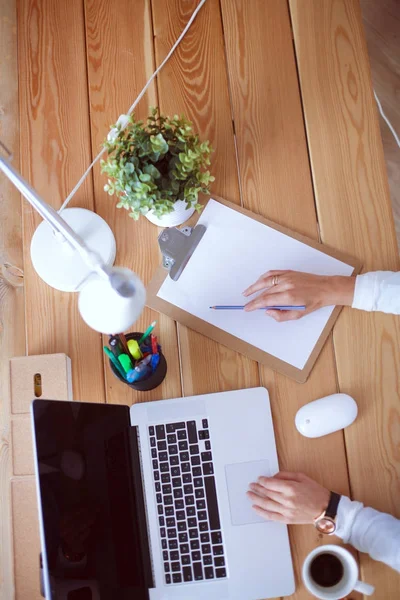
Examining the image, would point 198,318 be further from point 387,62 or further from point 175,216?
point 387,62

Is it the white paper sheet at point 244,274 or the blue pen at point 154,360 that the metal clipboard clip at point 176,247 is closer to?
the white paper sheet at point 244,274

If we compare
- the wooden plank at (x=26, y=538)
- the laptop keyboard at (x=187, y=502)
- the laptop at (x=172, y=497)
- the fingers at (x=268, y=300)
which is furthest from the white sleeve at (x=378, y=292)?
the wooden plank at (x=26, y=538)

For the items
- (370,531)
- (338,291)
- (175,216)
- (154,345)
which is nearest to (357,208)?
(338,291)

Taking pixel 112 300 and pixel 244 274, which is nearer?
pixel 112 300

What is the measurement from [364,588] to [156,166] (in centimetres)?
74

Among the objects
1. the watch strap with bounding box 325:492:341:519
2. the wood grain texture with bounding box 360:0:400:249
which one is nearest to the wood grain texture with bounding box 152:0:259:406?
the watch strap with bounding box 325:492:341:519

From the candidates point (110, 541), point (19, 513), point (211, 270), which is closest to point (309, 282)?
point (211, 270)

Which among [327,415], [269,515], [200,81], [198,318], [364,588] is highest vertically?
[200,81]

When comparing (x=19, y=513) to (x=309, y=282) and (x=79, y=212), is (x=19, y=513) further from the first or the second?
(x=309, y=282)

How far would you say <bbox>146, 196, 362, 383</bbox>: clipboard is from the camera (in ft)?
3.26

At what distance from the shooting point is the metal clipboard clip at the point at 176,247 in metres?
1.02

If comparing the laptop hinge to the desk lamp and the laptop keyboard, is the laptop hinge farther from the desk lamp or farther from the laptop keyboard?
the desk lamp

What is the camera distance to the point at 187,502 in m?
0.95

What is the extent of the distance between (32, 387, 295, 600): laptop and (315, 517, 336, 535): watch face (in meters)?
0.06
